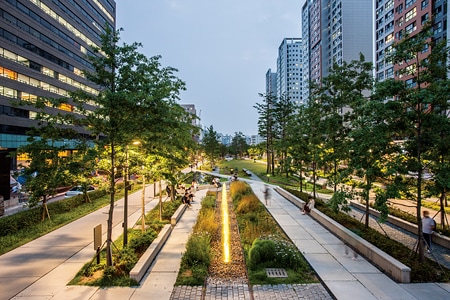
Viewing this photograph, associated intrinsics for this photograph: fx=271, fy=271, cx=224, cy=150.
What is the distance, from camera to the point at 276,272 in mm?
8922

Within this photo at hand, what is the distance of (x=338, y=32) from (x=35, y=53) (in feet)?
287

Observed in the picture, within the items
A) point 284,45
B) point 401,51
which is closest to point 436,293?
point 401,51

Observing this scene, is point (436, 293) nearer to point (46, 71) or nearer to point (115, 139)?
point (115, 139)

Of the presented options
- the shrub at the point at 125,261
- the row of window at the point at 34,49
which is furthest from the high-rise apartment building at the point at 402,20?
the row of window at the point at 34,49

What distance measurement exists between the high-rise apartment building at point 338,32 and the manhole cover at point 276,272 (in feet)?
252

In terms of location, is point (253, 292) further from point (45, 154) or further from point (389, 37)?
point (389, 37)

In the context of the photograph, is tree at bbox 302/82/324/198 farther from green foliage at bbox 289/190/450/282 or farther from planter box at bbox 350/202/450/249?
green foliage at bbox 289/190/450/282

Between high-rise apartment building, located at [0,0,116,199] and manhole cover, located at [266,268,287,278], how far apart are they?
38.0m

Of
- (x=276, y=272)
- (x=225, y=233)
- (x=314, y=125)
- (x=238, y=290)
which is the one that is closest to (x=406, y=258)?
(x=276, y=272)

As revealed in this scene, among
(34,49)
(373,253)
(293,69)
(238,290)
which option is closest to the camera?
(238,290)

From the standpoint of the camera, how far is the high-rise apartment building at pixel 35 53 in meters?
41.1

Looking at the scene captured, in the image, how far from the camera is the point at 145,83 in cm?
910

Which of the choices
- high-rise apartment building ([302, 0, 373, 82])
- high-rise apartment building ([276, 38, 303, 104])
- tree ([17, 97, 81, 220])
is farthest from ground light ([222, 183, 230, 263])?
high-rise apartment building ([276, 38, 303, 104])

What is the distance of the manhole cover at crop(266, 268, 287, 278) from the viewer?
28.5 ft
